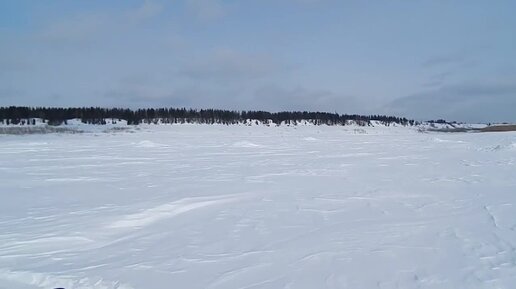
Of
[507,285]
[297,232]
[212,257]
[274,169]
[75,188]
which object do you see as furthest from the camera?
[274,169]

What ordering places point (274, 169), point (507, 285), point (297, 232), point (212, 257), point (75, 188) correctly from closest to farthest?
point (507, 285) < point (212, 257) < point (297, 232) < point (75, 188) < point (274, 169)

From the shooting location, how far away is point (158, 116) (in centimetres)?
8388

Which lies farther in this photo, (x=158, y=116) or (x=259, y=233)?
(x=158, y=116)

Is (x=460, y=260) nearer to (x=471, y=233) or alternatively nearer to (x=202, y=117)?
(x=471, y=233)

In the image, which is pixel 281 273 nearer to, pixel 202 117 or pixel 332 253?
pixel 332 253

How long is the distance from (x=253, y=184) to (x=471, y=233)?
6011 millimetres

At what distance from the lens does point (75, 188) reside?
10.2 metres

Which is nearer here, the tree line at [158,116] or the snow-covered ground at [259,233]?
the snow-covered ground at [259,233]

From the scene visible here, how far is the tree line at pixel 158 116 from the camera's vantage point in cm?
6650

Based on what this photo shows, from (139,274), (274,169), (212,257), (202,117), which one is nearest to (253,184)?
(274,169)

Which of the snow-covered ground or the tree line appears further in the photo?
the tree line

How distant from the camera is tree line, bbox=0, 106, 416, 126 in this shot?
6650 cm

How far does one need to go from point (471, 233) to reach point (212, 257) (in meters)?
3.76

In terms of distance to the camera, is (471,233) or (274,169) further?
(274,169)
